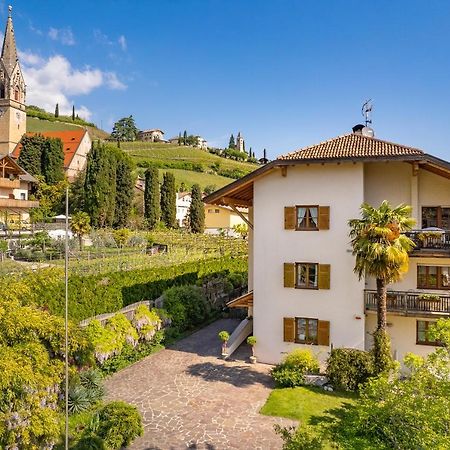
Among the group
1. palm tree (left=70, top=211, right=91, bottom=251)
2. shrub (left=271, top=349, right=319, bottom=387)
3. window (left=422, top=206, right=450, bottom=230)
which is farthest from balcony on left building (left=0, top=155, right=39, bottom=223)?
window (left=422, top=206, right=450, bottom=230)

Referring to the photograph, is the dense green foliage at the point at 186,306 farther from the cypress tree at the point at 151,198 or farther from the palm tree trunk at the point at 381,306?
the cypress tree at the point at 151,198

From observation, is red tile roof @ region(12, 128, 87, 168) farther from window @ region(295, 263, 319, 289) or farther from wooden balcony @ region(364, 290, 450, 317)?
wooden balcony @ region(364, 290, 450, 317)

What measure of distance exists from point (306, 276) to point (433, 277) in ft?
Answer: 17.3

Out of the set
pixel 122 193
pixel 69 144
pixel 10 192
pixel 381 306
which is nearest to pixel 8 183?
pixel 10 192

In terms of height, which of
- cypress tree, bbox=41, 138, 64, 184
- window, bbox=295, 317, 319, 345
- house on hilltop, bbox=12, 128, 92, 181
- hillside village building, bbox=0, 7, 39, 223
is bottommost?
window, bbox=295, 317, 319, 345

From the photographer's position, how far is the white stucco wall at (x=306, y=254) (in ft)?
56.6

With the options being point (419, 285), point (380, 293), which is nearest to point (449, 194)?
point (419, 285)

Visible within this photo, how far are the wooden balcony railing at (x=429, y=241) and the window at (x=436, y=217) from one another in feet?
3.84

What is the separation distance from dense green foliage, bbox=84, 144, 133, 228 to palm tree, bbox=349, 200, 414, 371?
45.8m

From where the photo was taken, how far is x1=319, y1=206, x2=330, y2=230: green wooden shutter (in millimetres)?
17578

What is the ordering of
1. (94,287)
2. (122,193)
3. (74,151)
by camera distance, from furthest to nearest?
(74,151) < (122,193) < (94,287)

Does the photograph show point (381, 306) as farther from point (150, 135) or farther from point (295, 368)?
point (150, 135)

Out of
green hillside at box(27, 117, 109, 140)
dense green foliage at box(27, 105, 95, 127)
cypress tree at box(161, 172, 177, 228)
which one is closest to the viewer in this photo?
cypress tree at box(161, 172, 177, 228)

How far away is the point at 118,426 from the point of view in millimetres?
11391
